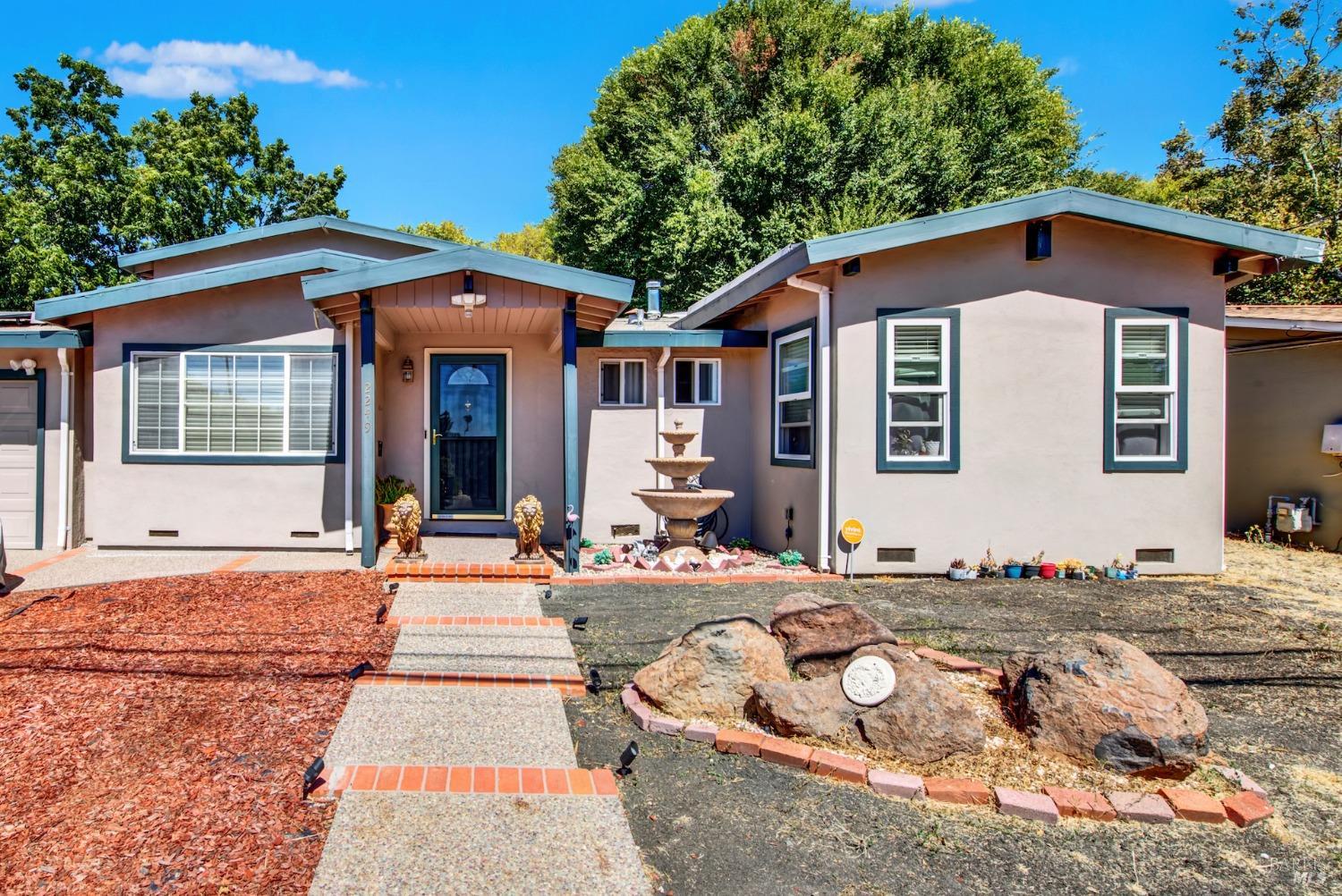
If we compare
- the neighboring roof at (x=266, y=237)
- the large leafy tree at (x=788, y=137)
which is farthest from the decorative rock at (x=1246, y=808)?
the large leafy tree at (x=788, y=137)

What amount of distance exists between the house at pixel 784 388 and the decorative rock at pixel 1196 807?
4364 mm

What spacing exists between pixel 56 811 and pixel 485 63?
17.4 m

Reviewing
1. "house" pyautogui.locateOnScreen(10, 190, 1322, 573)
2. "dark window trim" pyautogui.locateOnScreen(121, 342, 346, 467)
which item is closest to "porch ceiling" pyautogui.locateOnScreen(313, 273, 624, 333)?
"house" pyautogui.locateOnScreen(10, 190, 1322, 573)

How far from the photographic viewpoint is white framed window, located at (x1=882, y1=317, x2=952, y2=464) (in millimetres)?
7421

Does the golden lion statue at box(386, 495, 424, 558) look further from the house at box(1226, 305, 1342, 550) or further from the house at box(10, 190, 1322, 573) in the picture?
the house at box(1226, 305, 1342, 550)

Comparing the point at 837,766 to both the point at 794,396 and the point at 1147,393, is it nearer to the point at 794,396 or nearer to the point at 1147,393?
the point at 794,396

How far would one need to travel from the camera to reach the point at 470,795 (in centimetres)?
298

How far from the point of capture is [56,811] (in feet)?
9.09

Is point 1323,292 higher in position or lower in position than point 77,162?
lower

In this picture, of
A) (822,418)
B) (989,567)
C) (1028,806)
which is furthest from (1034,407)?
(1028,806)

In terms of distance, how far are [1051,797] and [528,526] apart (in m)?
5.23

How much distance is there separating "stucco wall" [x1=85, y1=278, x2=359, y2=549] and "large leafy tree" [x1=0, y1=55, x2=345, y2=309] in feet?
47.3

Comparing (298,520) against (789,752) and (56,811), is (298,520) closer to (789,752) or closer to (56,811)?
(56,811)

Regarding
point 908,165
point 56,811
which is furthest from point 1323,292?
point 56,811
